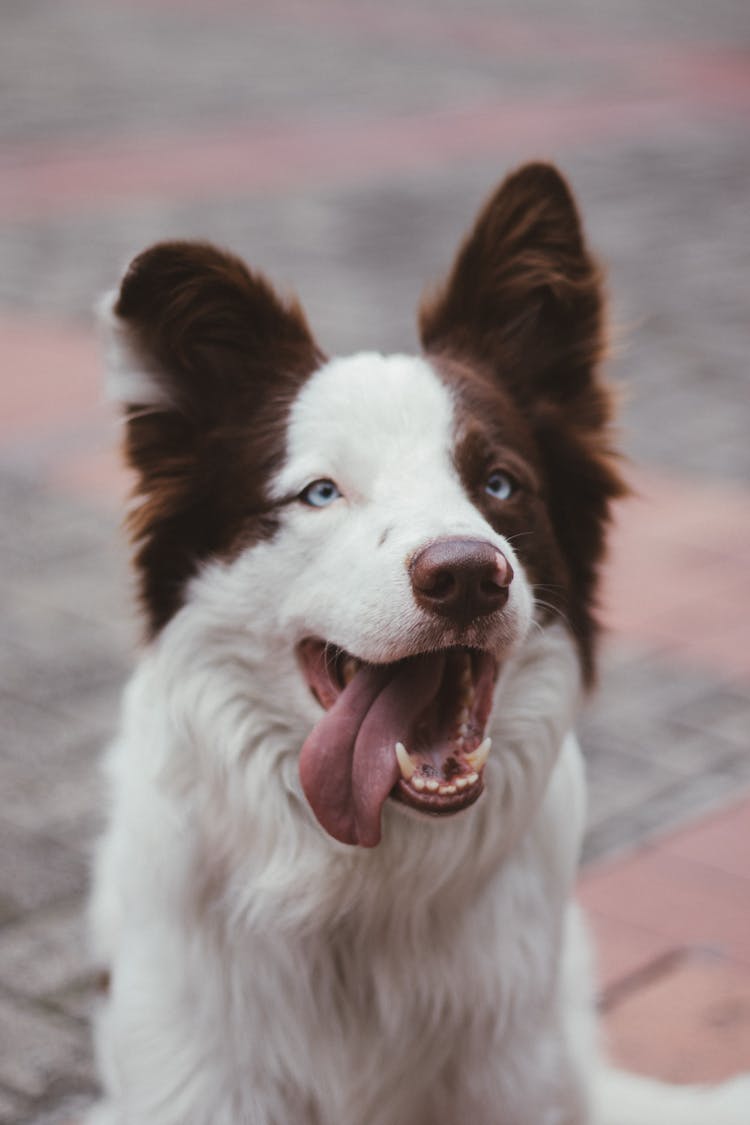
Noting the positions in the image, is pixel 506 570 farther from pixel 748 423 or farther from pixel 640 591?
pixel 748 423

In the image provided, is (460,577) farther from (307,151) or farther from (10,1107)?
(307,151)

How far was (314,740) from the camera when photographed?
2834 mm

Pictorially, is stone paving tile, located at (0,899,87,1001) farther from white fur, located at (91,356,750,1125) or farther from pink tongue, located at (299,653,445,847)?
pink tongue, located at (299,653,445,847)

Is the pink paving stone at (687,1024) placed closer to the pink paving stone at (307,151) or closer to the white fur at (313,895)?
the white fur at (313,895)

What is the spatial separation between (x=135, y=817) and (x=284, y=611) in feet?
1.75

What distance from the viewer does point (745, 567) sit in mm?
6367

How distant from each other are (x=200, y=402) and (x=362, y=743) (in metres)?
0.77

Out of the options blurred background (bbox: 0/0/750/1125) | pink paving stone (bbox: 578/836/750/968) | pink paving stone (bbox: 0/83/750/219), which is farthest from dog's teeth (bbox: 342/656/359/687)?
pink paving stone (bbox: 0/83/750/219)

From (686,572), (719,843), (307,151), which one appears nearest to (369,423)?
(719,843)

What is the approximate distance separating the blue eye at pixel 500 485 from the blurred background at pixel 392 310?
1.57ft

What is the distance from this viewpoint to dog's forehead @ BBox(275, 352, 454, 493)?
2934 millimetres

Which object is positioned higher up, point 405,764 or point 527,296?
point 527,296

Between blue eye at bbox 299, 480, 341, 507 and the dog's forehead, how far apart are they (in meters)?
0.02

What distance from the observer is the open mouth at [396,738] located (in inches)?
108
